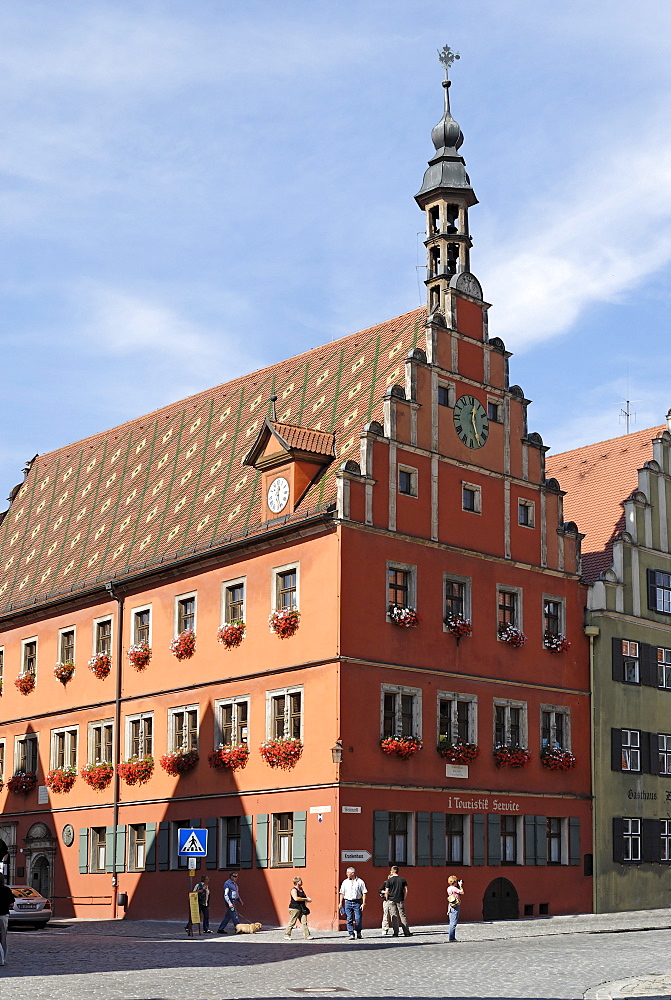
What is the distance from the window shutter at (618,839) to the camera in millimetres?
42594

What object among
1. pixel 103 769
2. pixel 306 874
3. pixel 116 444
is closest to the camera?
pixel 306 874

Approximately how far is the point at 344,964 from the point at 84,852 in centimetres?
2056

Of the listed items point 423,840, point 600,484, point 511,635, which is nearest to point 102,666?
point 423,840

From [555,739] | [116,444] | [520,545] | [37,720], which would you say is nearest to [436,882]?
[555,739]

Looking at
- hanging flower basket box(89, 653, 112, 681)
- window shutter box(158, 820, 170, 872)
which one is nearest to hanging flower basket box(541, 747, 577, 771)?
window shutter box(158, 820, 170, 872)

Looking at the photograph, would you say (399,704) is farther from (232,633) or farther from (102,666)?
(102,666)

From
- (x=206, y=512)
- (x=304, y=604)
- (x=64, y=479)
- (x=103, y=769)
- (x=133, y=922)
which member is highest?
(x=64, y=479)

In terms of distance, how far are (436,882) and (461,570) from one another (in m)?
8.27

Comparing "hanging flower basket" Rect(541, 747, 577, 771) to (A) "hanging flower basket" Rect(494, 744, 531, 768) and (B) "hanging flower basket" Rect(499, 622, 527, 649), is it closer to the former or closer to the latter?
(A) "hanging flower basket" Rect(494, 744, 531, 768)

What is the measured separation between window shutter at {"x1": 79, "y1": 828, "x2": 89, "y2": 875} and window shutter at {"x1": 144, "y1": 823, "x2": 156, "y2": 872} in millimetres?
3142

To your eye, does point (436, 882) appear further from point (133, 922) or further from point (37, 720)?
point (37, 720)

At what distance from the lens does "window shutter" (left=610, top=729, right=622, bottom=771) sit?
43094 millimetres

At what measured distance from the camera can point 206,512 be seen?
43750 millimetres

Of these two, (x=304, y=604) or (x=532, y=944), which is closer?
(x=532, y=944)
